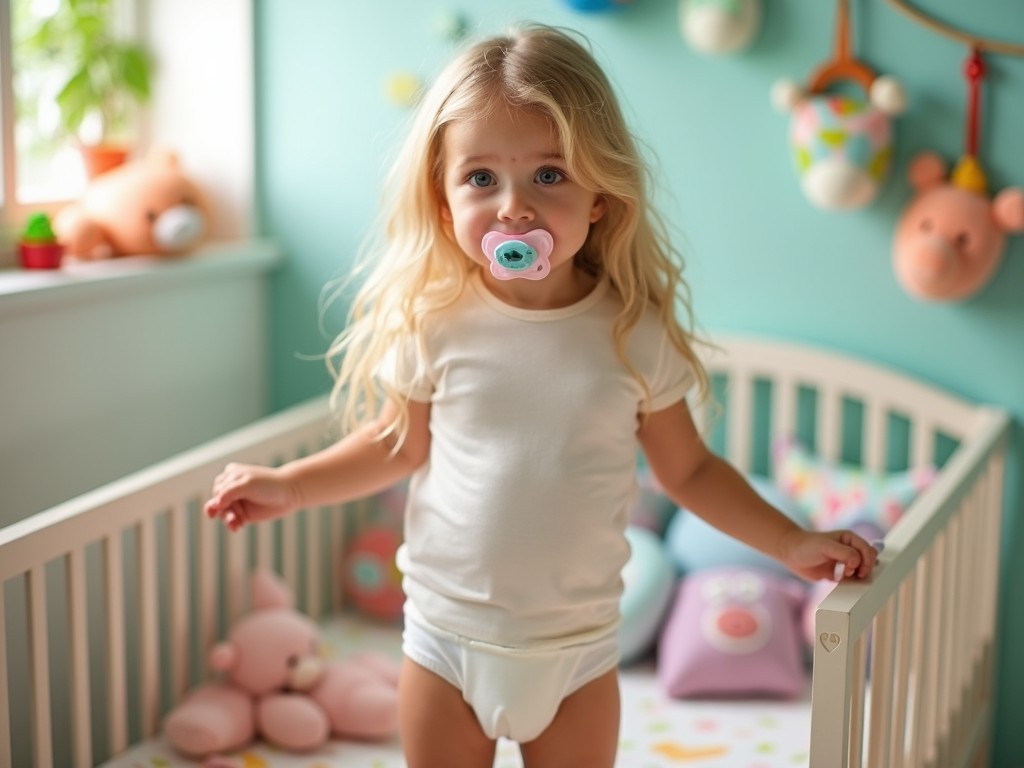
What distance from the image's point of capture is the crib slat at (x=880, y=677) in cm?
143

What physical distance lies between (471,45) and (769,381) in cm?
105

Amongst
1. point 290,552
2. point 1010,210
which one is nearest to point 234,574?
point 290,552

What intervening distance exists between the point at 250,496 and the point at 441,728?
1.04 ft

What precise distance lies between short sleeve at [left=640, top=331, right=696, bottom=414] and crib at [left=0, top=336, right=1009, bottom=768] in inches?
3.5

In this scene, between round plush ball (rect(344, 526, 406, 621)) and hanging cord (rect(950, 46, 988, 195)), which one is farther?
round plush ball (rect(344, 526, 406, 621))

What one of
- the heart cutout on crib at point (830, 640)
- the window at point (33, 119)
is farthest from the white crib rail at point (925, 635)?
the window at point (33, 119)

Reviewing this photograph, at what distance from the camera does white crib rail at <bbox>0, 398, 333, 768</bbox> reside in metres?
1.59

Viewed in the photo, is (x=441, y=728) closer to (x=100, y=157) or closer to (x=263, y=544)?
(x=263, y=544)

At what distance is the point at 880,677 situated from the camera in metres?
1.44

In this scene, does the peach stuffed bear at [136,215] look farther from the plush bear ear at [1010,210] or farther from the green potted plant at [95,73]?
the plush bear ear at [1010,210]

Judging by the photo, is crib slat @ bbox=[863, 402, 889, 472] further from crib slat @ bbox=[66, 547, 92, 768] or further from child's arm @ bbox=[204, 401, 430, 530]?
crib slat @ bbox=[66, 547, 92, 768]

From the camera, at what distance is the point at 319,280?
98.4 inches

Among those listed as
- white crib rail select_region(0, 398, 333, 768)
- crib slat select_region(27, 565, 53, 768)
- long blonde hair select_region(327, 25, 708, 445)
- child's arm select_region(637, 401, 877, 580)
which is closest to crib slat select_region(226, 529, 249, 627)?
white crib rail select_region(0, 398, 333, 768)

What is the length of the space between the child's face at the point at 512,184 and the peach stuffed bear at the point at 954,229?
0.85 meters
